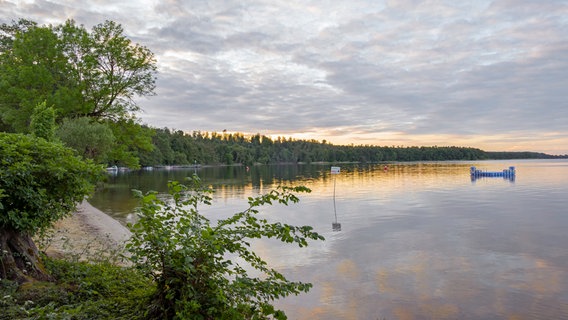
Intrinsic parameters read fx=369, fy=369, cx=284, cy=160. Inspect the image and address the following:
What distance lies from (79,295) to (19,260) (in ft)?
6.61

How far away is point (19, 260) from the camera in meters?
7.82

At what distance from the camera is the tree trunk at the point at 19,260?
729 cm

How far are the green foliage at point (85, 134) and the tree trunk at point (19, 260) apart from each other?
27.1 m

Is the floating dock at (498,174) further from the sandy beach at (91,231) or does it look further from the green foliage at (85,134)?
the sandy beach at (91,231)

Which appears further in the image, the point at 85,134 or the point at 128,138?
the point at 128,138

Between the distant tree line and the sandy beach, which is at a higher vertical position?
the distant tree line

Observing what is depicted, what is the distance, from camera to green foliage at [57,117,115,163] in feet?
108

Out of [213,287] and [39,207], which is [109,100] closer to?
[39,207]

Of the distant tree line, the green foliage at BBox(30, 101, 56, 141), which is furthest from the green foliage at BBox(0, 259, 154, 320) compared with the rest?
the distant tree line

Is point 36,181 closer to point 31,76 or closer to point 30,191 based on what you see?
point 30,191

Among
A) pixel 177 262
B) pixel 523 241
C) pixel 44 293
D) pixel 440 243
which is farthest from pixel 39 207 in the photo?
pixel 523 241

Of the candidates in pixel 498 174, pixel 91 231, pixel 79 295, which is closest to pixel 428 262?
pixel 79 295

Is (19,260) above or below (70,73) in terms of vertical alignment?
below

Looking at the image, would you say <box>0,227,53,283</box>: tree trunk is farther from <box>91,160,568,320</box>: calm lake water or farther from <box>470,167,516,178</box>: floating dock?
<box>470,167,516,178</box>: floating dock
